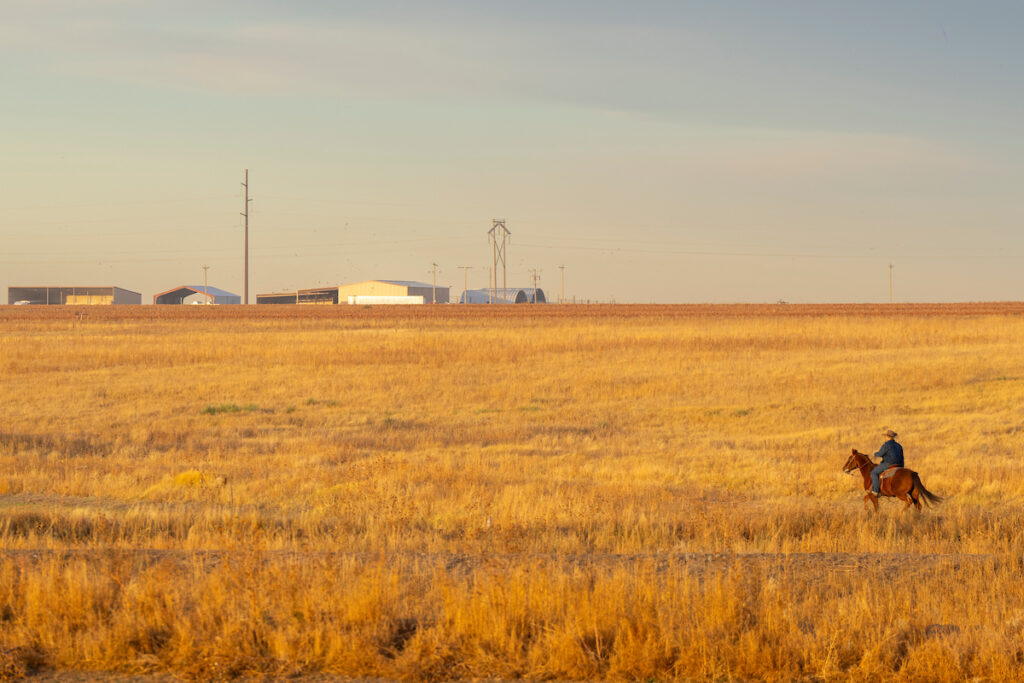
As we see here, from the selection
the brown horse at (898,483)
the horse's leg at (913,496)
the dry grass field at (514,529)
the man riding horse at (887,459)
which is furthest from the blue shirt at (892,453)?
the dry grass field at (514,529)

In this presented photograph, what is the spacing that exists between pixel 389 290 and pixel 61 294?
5554 centimetres

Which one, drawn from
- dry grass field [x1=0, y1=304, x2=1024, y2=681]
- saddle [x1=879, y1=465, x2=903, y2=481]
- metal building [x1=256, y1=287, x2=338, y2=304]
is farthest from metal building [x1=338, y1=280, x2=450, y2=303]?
saddle [x1=879, y1=465, x2=903, y2=481]

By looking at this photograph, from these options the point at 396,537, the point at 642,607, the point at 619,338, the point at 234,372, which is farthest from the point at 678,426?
the point at 619,338

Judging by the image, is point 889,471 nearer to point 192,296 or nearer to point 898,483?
point 898,483

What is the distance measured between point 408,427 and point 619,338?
28.3 m

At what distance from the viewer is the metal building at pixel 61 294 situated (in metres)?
153

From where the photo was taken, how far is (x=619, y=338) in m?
51.0

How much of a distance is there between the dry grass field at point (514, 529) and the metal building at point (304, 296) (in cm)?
13954

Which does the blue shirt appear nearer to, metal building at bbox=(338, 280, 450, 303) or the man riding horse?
the man riding horse

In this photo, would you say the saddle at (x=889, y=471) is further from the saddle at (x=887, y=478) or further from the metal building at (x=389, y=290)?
the metal building at (x=389, y=290)

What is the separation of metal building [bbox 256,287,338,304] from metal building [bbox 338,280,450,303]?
1950 millimetres

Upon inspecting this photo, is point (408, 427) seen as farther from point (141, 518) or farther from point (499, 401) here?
point (141, 518)

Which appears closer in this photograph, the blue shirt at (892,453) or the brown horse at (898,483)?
the brown horse at (898,483)

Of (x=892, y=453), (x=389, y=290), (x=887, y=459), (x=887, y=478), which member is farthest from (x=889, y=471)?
(x=389, y=290)
